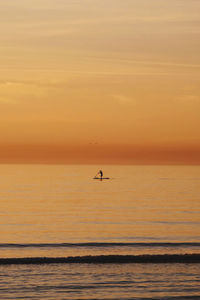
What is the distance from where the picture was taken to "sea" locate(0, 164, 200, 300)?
2652 centimetres

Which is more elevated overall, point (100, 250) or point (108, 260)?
point (100, 250)

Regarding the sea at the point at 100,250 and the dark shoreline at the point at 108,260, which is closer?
the sea at the point at 100,250

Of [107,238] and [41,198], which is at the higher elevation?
[41,198]

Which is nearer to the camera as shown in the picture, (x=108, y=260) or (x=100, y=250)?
(x=108, y=260)

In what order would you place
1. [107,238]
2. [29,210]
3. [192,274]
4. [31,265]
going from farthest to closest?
[29,210]
[107,238]
[31,265]
[192,274]

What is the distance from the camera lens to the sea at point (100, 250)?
87.0ft

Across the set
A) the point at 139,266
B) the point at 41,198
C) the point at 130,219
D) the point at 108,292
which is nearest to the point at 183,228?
the point at 130,219

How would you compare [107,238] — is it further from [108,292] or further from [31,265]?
[108,292]

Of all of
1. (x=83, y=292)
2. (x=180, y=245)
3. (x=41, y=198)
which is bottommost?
(x=83, y=292)

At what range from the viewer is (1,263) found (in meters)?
33.2

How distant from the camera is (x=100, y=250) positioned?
42219mm

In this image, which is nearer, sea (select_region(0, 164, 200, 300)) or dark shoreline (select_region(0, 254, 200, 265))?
sea (select_region(0, 164, 200, 300))

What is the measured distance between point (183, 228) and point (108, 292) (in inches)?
1282

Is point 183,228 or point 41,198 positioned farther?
point 41,198
